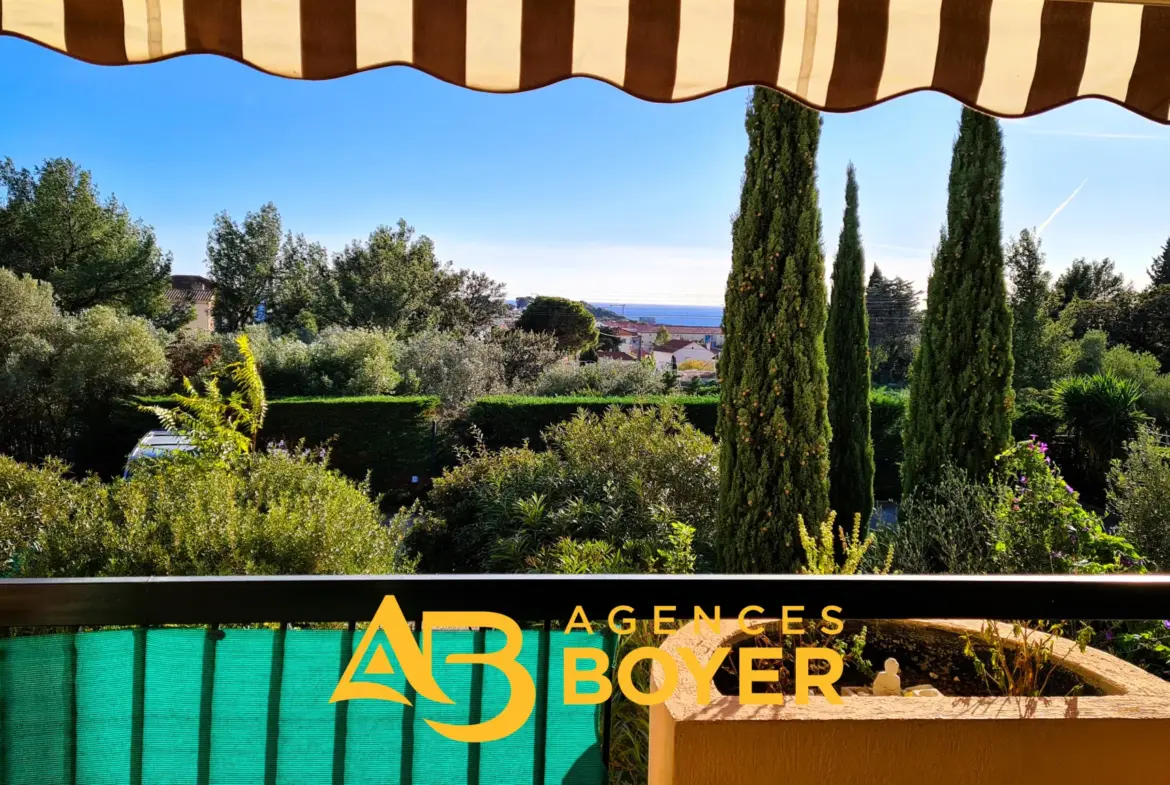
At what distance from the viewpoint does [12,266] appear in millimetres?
20906

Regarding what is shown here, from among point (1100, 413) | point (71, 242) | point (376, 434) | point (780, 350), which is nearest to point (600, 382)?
point (376, 434)

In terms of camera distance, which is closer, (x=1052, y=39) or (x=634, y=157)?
(x=1052, y=39)

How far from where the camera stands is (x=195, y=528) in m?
3.55

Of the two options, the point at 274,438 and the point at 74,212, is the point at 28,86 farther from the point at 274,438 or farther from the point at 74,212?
the point at 274,438

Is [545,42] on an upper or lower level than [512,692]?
upper

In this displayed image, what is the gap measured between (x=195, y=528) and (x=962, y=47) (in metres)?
3.62

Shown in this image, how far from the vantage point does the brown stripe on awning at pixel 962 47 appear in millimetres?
1488

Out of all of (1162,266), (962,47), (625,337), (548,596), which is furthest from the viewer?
(625,337)

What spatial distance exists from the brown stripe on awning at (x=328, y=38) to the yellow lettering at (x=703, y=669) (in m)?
1.32

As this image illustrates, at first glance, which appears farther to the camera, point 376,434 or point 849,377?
point 376,434

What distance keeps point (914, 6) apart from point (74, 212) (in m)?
26.1

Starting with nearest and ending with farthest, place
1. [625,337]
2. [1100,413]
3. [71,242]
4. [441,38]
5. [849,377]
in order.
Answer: [441,38] → [849,377] → [1100,413] → [71,242] → [625,337]

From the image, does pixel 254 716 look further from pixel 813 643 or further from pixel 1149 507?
pixel 1149 507

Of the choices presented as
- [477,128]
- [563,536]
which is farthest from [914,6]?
[477,128]
